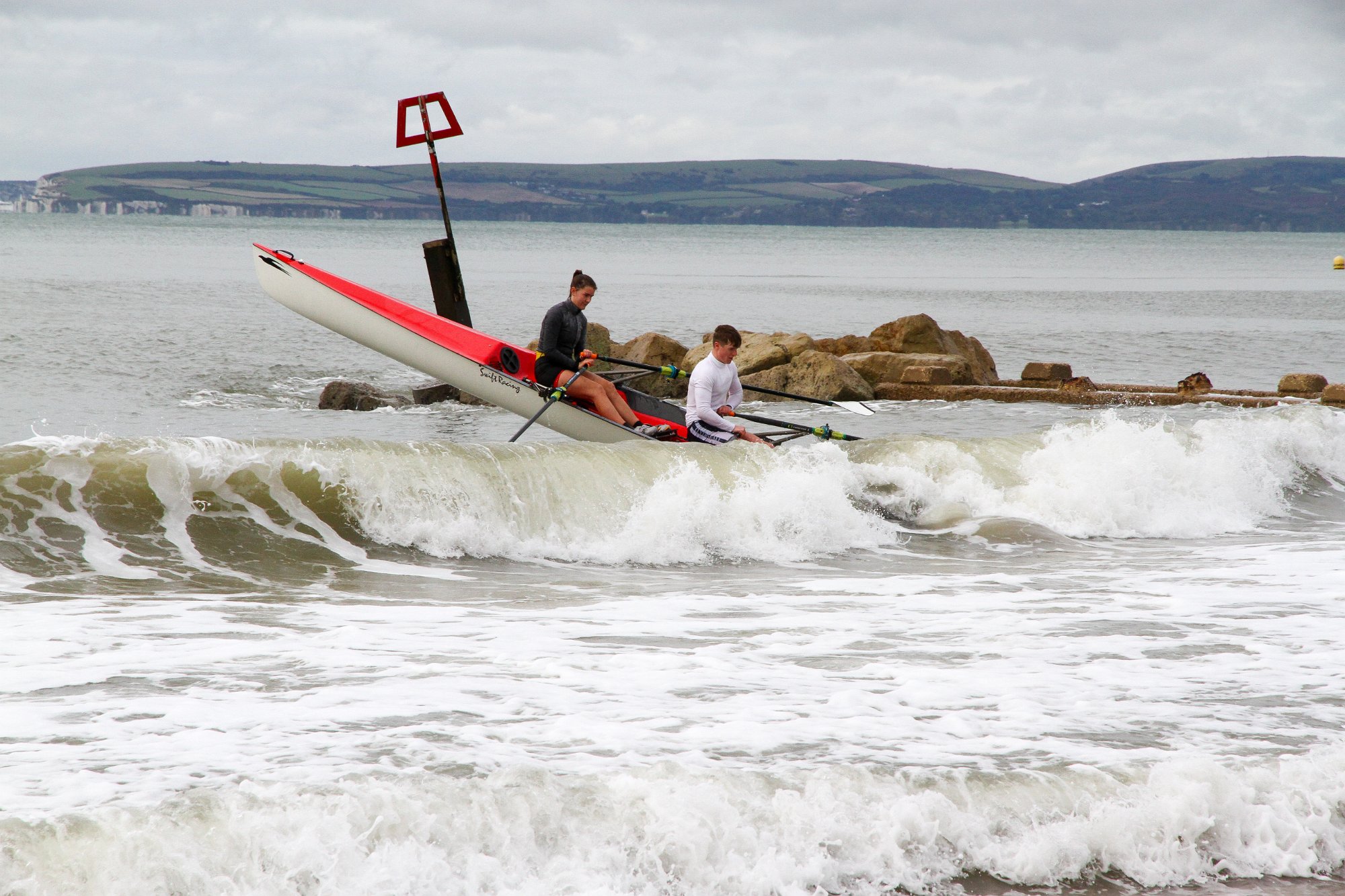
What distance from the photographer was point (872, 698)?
5273 millimetres

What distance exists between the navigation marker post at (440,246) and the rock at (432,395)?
1.49m

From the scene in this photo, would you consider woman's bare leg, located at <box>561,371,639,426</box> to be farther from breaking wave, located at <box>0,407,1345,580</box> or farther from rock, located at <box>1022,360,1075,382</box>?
rock, located at <box>1022,360,1075,382</box>

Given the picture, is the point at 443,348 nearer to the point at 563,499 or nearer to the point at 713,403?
the point at 713,403

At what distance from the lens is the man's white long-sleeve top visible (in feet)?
34.4

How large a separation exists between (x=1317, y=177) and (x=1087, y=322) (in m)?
179

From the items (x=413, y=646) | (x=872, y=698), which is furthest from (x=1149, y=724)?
(x=413, y=646)

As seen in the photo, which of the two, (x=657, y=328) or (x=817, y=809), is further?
(x=657, y=328)

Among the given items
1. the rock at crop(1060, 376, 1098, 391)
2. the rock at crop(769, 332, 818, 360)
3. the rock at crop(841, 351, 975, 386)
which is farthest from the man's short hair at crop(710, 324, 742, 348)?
the rock at crop(1060, 376, 1098, 391)

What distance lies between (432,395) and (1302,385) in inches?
476

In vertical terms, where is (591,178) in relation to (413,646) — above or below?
above

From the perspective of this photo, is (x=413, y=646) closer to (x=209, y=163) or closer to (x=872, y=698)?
(x=872, y=698)

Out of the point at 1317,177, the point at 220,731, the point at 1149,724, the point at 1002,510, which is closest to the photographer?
the point at 220,731

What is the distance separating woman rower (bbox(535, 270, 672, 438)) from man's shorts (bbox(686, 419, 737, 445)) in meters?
0.78

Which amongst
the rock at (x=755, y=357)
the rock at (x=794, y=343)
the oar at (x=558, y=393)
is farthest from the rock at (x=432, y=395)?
the oar at (x=558, y=393)
